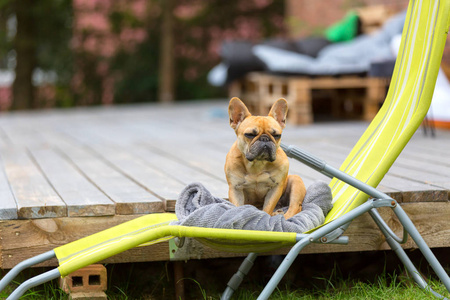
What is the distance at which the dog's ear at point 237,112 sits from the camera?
208 cm

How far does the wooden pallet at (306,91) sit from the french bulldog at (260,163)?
335 centimetres

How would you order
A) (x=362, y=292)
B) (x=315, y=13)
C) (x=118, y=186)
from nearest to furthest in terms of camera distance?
(x=362, y=292) < (x=118, y=186) < (x=315, y=13)

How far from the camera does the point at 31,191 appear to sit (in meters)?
2.72

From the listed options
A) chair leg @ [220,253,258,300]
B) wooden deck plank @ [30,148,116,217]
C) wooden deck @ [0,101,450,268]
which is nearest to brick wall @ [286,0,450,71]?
wooden deck @ [0,101,450,268]

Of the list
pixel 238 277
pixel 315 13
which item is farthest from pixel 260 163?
pixel 315 13

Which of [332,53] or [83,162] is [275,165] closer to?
[83,162]

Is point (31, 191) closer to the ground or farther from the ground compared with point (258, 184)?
closer to the ground

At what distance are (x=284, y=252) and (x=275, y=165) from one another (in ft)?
1.61

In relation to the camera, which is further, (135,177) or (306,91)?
(306,91)

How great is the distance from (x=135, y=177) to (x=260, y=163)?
3.81 feet

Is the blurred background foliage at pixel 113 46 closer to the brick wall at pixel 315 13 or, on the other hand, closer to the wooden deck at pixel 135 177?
the brick wall at pixel 315 13

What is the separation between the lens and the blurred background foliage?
11.3 meters

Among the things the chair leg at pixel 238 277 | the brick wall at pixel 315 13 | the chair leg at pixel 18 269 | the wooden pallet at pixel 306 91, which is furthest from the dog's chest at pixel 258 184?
the brick wall at pixel 315 13

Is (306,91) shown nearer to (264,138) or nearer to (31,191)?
(31,191)
